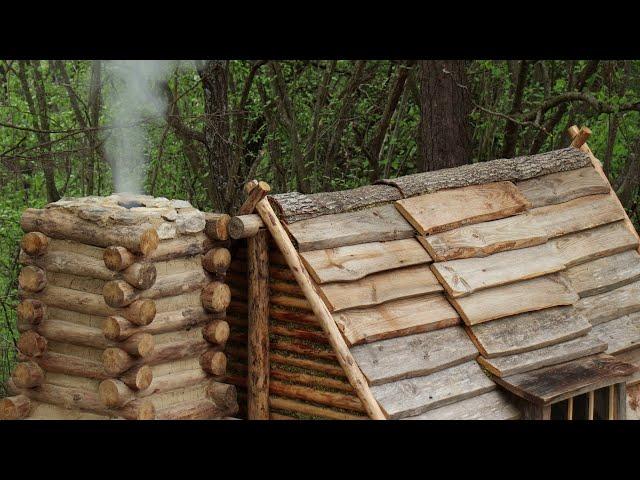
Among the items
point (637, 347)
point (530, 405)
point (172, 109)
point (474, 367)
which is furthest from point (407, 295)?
point (172, 109)

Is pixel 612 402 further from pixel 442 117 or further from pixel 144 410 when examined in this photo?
pixel 442 117

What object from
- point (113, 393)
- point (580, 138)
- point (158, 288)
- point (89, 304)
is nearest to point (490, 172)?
point (580, 138)

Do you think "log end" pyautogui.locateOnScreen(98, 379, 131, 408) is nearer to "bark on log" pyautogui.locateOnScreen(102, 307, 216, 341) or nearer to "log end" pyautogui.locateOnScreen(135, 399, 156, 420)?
"log end" pyautogui.locateOnScreen(135, 399, 156, 420)

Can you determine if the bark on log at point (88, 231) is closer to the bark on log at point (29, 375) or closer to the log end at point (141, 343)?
the log end at point (141, 343)

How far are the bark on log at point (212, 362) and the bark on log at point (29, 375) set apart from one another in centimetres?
100

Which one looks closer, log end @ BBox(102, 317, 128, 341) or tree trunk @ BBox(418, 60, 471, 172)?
log end @ BBox(102, 317, 128, 341)

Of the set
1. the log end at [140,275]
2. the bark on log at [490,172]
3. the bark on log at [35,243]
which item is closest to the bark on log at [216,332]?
the log end at [140,275]

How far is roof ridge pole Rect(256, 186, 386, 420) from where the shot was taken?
5.37 m

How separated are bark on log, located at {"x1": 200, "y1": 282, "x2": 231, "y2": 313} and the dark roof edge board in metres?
0.62

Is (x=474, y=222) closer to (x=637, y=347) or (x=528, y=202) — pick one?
(x=528, y=202)

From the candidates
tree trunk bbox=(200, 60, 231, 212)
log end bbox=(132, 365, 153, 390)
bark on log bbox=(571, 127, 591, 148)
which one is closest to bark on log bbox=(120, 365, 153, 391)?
log end bbox=(132, 365, 153, 390)

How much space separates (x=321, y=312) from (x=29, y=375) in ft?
6.11

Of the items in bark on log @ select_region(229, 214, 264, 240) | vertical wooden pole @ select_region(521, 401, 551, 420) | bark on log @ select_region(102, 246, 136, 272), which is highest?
bark on log @ select_region(229, 214, 264, 240)

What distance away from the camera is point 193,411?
594cm
